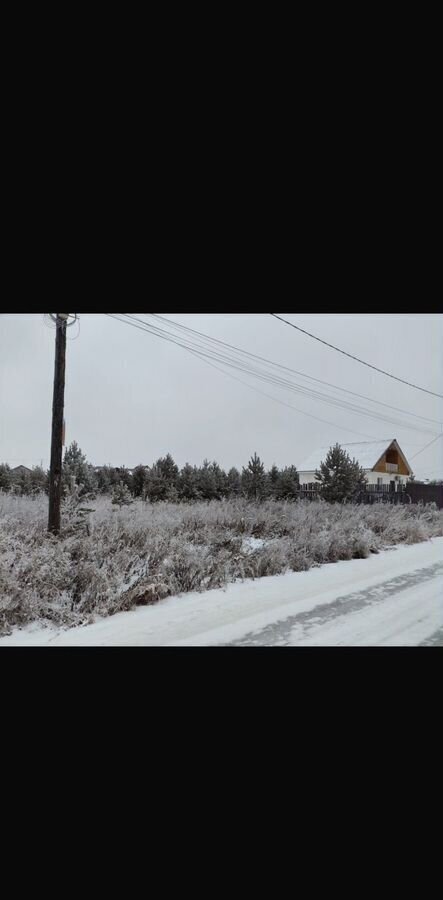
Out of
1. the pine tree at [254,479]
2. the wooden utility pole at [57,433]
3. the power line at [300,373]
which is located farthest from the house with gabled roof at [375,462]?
the wooden utility pole at [57,433]

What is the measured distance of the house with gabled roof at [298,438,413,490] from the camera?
15.0ft

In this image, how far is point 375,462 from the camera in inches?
213

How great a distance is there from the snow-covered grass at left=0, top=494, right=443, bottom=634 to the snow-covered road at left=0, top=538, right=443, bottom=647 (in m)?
0.13

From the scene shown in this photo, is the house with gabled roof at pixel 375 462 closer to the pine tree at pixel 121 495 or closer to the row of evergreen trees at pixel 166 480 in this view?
the row of evergreen trees at pixel 166 480

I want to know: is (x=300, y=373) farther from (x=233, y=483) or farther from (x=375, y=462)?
(x=375, y=462)

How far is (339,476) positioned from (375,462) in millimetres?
604

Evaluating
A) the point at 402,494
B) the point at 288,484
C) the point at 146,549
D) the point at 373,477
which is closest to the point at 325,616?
the point at 146,549

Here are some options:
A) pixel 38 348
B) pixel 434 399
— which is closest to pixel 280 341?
pixel 434 399
